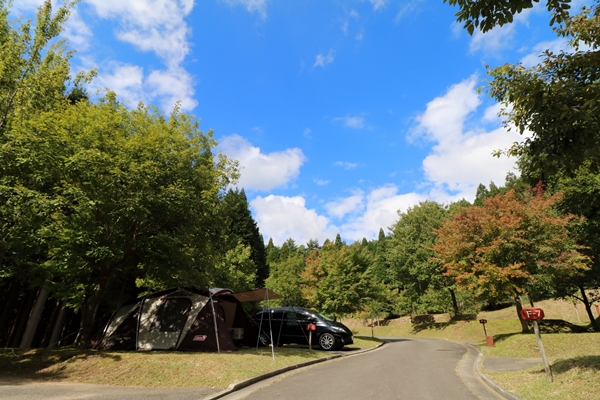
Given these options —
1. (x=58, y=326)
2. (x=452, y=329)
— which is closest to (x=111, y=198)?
(x=58, y=326)

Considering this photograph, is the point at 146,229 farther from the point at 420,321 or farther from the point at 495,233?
the point at 420,321

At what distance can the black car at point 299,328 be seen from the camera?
15.0 m

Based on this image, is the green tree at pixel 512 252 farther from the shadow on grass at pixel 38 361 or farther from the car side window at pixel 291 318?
the shadow on grass at pixel 38 361

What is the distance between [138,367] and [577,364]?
418 inches

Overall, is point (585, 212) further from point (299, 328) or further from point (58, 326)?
point (58, 326)

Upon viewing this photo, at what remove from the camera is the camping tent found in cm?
1220

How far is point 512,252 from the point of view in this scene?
1720cm

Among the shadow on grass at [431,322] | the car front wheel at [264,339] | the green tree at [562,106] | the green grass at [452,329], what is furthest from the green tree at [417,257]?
the green tree at [562,106]

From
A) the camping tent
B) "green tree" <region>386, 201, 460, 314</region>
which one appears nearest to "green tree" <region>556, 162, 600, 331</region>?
"green tree" <region>386, 201, 460, 314</region>

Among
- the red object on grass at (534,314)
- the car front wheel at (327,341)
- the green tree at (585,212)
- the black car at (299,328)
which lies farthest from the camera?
the green tree at (585,212)

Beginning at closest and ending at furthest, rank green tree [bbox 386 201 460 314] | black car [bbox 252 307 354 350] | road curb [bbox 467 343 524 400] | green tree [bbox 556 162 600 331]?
road curb [bbox 467 343 524 400] < black car [bbox 252 307 354 350] < green tree [bbox 556 162 600 331] < green tree [bbox 386 201 460 314]

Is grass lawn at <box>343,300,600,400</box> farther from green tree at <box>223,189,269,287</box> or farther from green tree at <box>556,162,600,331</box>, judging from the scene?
green tree at <box>223,189,269,287</box>

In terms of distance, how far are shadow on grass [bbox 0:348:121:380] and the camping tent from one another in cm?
154

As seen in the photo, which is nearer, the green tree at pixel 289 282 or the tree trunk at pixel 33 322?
the tree trunk at pixel 33 322
